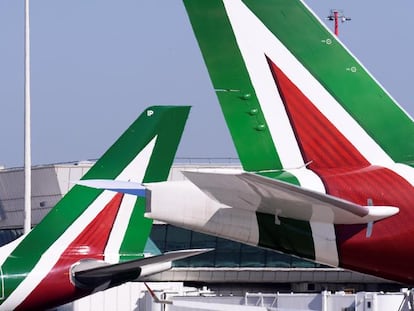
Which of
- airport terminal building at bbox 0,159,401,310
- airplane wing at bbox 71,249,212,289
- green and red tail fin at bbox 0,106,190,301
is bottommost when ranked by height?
airplane wing at bbox 71,249,212,289

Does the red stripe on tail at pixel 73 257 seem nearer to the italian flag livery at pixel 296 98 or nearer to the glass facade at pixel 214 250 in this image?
the italian flag livery at pixel 296 98

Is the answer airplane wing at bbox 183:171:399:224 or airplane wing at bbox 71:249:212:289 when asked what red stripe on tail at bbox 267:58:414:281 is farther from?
airplane wing at bbox 71:249:212:289

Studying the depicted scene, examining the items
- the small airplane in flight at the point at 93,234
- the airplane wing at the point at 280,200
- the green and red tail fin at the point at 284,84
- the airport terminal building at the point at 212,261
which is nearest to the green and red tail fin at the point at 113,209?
the small airplane in flight at the point at 93,234

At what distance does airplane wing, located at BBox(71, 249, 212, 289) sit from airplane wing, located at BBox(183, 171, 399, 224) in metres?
13.8

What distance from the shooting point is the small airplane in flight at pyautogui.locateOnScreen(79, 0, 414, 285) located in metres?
19.1

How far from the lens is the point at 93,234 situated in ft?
116

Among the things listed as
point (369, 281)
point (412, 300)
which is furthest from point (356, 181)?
point (369, 281)

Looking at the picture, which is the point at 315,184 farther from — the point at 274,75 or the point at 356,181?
the point at 274,75

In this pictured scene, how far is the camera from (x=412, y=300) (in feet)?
86.2

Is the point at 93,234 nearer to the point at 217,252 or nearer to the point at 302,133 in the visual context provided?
the point at 302,133

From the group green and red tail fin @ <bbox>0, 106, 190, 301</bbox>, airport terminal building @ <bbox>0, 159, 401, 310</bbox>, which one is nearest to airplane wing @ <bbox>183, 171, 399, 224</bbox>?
green and red tail fin @ <bbox>0, 106, 190, 301</bbox>

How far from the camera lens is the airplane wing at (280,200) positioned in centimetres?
1731

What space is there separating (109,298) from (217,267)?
1159 centimetres

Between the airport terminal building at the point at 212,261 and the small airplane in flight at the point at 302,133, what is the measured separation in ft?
129
